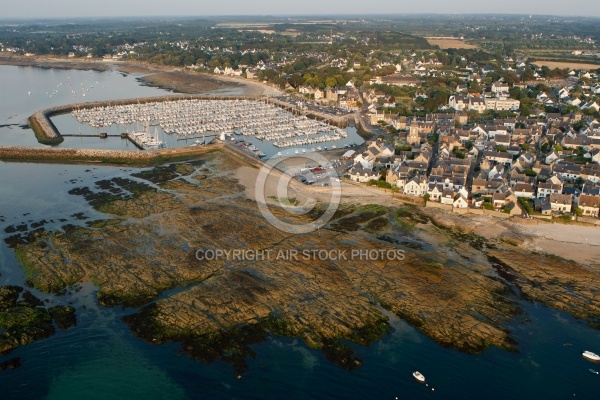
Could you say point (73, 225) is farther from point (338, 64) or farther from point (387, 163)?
point (338, 64)

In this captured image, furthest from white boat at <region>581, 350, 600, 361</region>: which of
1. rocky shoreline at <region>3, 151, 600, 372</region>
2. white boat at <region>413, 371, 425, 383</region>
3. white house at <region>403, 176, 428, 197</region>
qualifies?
white house at <region>403, 176, 428, 197</region>

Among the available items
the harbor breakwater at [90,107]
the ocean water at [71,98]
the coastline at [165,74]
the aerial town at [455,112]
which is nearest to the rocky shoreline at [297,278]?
A: the aerial town at [455,112]

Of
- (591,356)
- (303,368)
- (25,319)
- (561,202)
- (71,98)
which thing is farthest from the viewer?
(71,98)

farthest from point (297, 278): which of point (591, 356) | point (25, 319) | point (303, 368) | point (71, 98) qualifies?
point (71, 98)

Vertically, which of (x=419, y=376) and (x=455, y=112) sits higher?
(x=455, y=112)

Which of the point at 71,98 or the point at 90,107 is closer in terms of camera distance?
the point at 90,107

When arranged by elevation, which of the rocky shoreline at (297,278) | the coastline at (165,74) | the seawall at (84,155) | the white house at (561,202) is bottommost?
the rocky shoreline at (297,278)

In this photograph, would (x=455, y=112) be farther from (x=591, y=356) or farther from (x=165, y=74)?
(x=165, y=74)

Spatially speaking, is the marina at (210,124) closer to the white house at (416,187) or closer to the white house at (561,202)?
the white house at (416,187)
